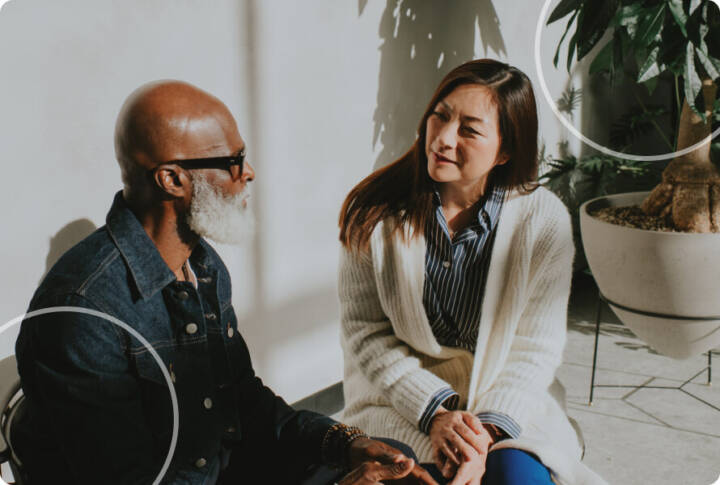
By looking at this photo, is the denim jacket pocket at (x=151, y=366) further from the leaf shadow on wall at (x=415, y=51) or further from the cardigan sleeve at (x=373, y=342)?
the leaf shadow on wall at (x=415, y=51)

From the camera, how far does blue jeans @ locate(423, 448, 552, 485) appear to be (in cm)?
129

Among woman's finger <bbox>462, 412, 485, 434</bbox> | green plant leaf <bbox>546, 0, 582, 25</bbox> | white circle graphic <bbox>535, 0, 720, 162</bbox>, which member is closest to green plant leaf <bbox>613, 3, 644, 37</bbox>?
green plant leaf <bbox>546, 0, 582, 25</bbox>

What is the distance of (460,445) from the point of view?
4.47 ft

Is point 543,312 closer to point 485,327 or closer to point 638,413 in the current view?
point 485,327

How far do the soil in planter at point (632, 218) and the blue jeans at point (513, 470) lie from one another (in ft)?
3.94

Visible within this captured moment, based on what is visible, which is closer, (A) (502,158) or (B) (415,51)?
(A) (502,158)

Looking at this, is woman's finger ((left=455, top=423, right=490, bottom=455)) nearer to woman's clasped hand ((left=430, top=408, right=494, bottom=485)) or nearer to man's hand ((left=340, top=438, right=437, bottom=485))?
woman's clasped hand ((left=430, top=408, right=494, bottom=485))

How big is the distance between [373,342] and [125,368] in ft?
2.27

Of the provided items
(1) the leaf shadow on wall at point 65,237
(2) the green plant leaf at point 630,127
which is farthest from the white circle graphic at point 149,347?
(2) the green plant leaf at point 630,127

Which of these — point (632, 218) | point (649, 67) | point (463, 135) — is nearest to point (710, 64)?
point (649, 67)

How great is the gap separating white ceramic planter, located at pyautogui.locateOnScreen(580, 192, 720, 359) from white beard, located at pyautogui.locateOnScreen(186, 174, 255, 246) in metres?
1.51

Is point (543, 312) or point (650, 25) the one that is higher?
point (650, 25)

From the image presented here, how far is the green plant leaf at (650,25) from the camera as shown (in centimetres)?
186

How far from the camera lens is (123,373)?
1035 millimetres
